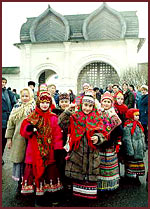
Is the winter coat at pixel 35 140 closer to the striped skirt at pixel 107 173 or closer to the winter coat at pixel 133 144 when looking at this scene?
the striped skirt at pixel 107 173

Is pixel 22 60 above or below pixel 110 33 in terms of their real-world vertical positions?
below

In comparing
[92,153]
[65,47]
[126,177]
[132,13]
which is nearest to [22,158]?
[92,153]

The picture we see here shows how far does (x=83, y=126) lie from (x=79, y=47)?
51.8 feet

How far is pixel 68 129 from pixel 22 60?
17.2m

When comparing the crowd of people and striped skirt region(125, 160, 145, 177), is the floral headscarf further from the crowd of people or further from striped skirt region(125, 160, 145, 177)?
striped skirt region(125, 160, 145, 177)

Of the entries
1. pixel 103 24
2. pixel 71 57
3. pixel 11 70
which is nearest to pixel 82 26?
A: pixel 103 24

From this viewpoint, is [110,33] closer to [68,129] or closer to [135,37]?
[135,37]

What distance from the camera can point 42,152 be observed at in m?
2.80

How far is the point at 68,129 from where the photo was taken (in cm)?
284

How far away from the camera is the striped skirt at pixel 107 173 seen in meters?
3.04

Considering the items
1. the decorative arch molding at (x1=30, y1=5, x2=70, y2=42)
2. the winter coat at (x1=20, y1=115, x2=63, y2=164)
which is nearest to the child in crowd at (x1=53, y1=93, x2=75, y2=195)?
the winter coat at (x1=20, y1=115, x2=63, y2=164)

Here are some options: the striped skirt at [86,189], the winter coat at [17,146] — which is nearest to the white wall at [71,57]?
the winter coat at [17,146]

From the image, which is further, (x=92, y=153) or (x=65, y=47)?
(x=65, y=47)

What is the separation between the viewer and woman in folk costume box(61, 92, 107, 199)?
272 cm
